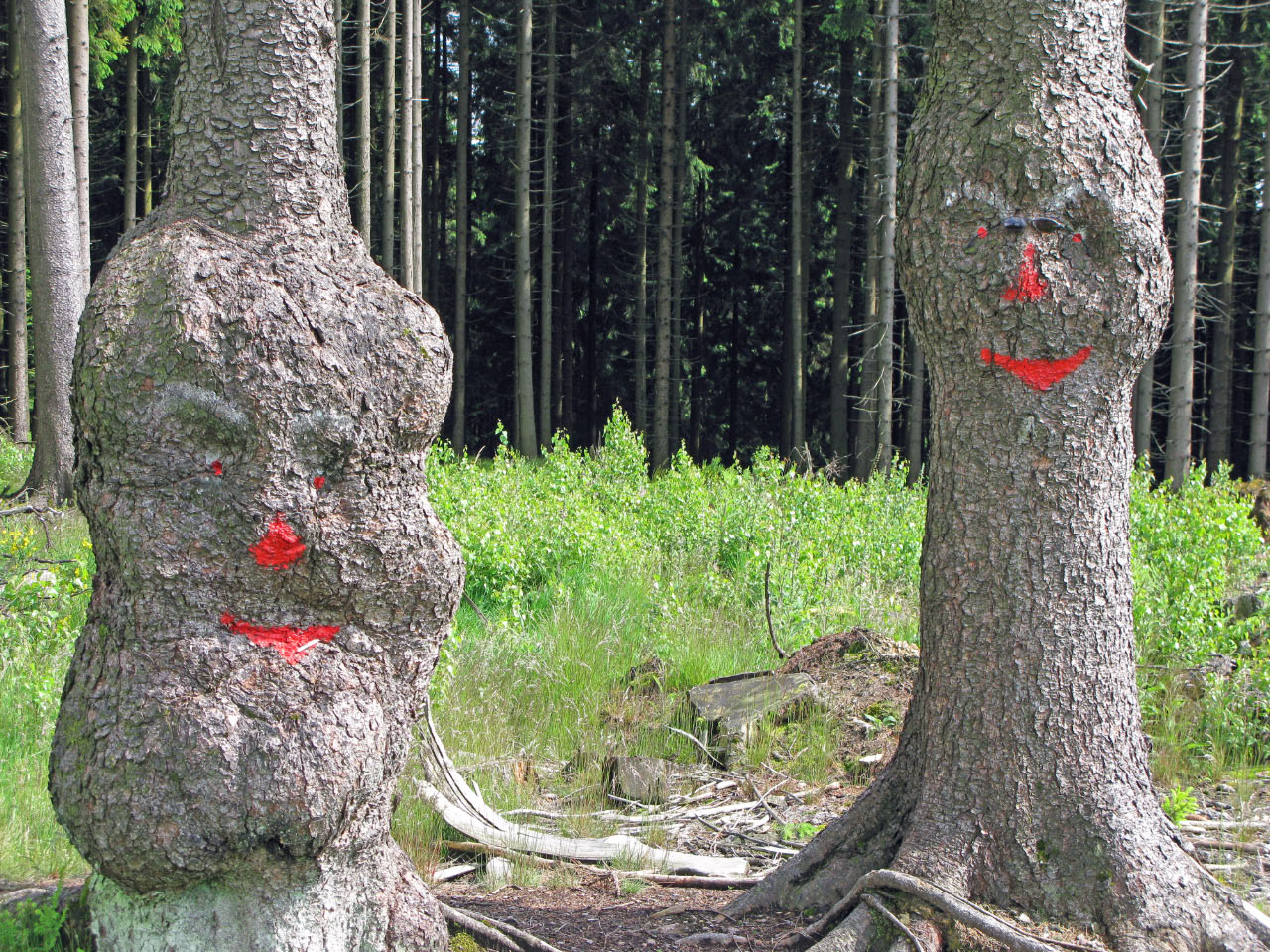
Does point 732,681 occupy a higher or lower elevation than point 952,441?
lower

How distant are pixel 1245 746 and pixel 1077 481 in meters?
3.33

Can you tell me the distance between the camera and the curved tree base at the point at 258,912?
248 centimetres

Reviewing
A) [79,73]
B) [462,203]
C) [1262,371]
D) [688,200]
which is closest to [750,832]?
[79,73]

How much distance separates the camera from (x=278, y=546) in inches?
96.3

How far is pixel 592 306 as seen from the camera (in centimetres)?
3212

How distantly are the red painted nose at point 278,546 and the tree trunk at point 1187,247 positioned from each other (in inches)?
651

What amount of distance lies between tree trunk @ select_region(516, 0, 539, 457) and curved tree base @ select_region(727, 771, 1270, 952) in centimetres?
1825

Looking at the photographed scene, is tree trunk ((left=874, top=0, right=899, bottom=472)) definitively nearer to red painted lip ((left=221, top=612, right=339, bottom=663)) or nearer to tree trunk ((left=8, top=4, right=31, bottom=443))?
tree trunk ((left=8, top=4, right=31, bottom=443))

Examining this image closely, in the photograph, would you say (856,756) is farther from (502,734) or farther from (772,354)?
(772,354)

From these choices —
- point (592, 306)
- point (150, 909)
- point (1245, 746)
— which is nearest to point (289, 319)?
point (150, 909)

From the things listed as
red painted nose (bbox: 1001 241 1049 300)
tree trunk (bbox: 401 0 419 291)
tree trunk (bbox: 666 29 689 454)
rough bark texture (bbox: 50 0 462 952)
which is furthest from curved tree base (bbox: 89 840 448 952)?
tree trunk (bbox: 666 29 689 454)

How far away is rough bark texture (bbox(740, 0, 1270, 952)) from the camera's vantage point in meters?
2.91

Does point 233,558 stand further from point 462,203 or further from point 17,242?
point 462,203

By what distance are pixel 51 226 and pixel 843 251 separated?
65.1 ft
